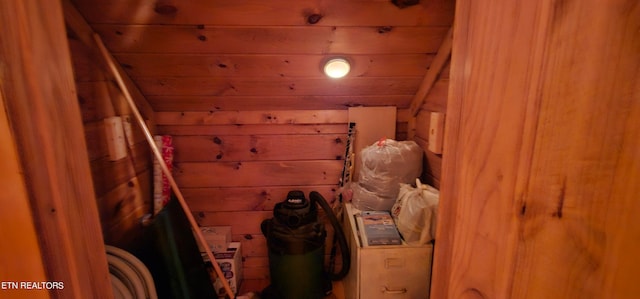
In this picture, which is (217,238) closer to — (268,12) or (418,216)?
(418,216)

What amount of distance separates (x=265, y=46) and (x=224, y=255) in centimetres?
131

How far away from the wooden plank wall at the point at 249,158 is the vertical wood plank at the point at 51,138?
4.24 ft

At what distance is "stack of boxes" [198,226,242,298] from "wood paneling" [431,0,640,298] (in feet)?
5.55

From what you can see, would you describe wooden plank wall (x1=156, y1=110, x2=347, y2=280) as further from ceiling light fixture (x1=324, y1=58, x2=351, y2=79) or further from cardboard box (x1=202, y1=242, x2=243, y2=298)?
ceiling light fixture (x1=324, y1=58, x2=351, y2=79)

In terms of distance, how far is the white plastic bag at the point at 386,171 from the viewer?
148cm

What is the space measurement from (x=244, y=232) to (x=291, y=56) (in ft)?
4.03

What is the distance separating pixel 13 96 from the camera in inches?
14.5

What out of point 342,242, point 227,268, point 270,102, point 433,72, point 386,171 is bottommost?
point 227,268

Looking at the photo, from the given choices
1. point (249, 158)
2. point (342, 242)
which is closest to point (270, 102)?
point (249, 158)

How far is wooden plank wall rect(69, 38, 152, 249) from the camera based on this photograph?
3.87ft

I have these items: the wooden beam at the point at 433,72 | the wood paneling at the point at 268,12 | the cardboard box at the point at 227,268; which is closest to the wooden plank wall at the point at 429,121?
the wooden beam at the point at 433,72

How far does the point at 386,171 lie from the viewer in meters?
1.48

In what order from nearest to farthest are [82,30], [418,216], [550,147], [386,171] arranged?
1. [550,147]
2. [82,30]
3. [418,216]
4. [386,171]

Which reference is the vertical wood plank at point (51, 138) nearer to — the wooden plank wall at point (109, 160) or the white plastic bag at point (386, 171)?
the wooden plank wall at point (109, 160)
